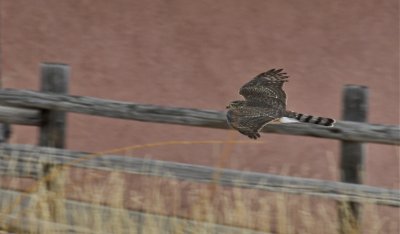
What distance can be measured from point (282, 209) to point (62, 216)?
3.58ft

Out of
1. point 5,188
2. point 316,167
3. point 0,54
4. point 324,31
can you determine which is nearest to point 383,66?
point 324,31

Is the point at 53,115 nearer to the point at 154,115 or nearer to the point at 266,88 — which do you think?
the point at 154,115

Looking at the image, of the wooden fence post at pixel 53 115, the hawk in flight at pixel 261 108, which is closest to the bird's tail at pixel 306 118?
the hawk in flight at pixel 261 108

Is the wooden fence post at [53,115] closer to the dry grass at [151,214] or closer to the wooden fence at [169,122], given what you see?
the wooden fence at [169,122]

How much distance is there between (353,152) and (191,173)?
848 millimetres

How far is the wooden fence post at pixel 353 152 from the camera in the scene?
10.5 feet

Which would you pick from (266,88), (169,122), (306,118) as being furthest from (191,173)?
(306,118)

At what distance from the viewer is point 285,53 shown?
13.9ft

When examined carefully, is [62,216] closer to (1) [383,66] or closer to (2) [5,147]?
(2) [5,147]

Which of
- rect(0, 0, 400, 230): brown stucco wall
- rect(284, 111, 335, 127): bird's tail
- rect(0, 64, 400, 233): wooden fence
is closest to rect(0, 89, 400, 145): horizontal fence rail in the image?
rect(0, 64, 400, 233): wooden fence

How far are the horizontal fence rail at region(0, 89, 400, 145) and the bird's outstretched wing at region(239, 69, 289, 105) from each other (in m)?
2.04

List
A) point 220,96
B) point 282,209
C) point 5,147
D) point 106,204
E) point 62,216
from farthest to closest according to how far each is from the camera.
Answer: point 220,96
point 5,147
point 106,204
point 62,216
point 282,209

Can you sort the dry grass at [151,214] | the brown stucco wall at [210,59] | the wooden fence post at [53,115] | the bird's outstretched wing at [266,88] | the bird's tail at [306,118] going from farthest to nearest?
the brown stucco wall at [210,59]
the wooden fence post at [53,115]
the dry grass at [151,214]
the bird's outstretched wing at [266,88]
the bird's tail at [306,118]

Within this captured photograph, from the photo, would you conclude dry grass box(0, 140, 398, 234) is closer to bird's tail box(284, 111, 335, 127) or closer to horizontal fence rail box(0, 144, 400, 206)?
horizontal fence rail box(0, 144, 400, 206)
